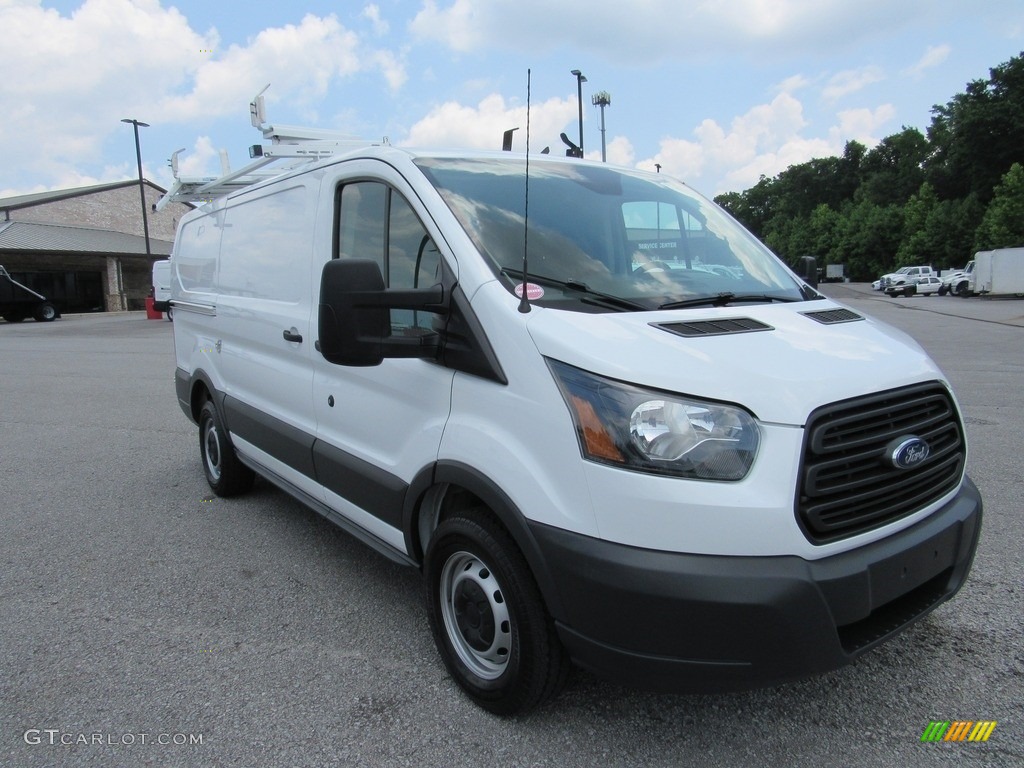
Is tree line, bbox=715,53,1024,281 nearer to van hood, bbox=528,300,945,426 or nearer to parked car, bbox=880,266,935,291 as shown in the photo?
parked car, bbox=880,266,935,291

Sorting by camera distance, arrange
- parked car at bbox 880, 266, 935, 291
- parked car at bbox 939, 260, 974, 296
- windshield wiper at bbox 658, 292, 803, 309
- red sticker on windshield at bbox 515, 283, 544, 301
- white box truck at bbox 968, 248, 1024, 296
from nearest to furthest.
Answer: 1. red sticker on windshield at bbox 515, 283, 544, 301
2. windshield wiper at bbox 658, 292, 803, 309
3. white box truck at bbox 968, 248, 1024, 296
4. parked car at bbox 939, 260, 974, 296
5. parked car at bbox 880, 266, 935, 291

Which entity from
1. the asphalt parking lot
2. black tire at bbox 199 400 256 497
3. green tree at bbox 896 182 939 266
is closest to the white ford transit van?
the asphalt parking lot

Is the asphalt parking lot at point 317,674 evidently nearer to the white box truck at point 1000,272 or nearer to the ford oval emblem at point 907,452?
the ford oval emblem at point 907,452

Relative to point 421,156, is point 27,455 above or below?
below

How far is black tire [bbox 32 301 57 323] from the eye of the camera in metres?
36.5

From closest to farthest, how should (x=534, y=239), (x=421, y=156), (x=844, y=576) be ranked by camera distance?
(x=844, y=576)
(x=534, y=239)
(x=421, y=156)

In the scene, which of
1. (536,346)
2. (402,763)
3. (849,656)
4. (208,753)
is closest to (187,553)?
(208,753)

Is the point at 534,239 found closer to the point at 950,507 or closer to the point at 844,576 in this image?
the point at 844,576

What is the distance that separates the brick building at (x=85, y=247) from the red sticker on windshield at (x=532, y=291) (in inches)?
1767

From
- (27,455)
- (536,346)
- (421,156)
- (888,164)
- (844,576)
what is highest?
(888,164)

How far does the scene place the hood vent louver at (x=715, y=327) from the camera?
245cm

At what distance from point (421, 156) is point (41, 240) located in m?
48.2

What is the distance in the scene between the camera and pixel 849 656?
2.22 m

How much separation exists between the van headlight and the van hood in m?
0.04
